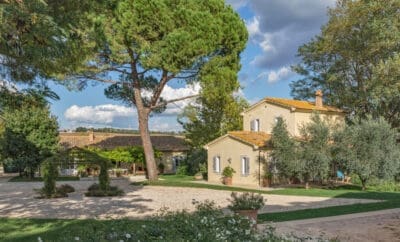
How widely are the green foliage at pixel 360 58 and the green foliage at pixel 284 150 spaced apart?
A: 8.20 metres

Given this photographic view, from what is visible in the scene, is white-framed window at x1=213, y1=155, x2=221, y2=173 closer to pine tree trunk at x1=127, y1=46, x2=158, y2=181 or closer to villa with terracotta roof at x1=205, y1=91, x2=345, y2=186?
villa with terracotta roof at x1=205, y1=91, x2=345, y2=186

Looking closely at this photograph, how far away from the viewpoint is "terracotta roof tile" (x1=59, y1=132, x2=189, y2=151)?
45.4 meters

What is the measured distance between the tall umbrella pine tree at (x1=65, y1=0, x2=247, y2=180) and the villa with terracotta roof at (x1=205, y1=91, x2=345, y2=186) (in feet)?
14.1

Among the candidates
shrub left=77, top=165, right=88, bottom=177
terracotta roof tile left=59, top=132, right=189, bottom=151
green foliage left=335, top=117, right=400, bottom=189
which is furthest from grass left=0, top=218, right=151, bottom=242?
terracotta roof tile left=59, top=132, right=189, bottom=151

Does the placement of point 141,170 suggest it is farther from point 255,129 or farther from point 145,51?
point 145,51

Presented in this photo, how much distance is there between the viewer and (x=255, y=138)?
28.4 metres

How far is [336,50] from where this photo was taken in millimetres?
32000

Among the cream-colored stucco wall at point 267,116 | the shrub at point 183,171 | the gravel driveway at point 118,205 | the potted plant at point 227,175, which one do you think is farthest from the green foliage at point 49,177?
the shrub at point 183,171

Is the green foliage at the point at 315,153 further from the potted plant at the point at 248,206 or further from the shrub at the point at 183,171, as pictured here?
the shrub at the point at 183,171

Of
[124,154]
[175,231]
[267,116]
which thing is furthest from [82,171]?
[175,231]

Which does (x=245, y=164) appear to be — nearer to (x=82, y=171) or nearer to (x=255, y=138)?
(x=255, y=138)

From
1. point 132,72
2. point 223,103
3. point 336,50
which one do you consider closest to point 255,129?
point 223,103

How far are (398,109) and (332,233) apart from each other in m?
25.5

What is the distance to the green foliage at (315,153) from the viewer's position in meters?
23.0
